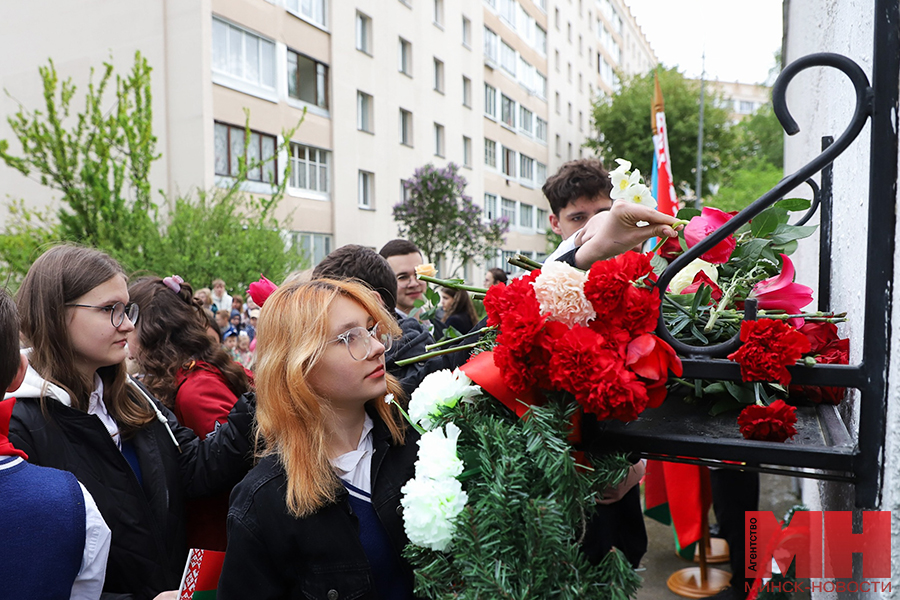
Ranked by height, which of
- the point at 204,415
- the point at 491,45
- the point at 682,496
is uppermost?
the point at 491,45

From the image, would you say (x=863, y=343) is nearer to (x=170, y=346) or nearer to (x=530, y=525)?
(x=530, y=525)

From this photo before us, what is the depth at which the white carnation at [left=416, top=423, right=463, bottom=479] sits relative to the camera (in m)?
1.14

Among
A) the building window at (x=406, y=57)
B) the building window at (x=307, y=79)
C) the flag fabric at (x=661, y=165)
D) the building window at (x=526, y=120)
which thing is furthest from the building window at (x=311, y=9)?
the building window at (x=526, y=120)

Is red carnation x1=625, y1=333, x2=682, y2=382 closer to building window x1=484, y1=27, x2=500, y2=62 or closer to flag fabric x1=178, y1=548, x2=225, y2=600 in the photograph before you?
flag fabric x1=178, y1=548, x2=225, y2=600

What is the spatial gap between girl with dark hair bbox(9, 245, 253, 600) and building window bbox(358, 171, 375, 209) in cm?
1877

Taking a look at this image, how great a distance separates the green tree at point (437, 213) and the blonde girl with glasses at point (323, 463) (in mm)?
19279

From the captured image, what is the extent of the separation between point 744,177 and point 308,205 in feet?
70.2

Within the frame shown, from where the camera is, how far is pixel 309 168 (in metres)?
18.5

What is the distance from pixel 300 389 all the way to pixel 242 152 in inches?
610

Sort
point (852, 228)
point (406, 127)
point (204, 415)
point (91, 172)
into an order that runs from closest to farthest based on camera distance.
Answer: point (852, 228)
point (204, 415)
point (91, 172)
point (406, 127)

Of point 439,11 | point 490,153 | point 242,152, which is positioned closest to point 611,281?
point 242,152

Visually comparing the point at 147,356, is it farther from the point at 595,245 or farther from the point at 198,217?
the point at 198,217

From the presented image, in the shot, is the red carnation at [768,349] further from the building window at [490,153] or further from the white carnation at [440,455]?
the building window at [490,153]

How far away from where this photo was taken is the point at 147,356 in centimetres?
283
